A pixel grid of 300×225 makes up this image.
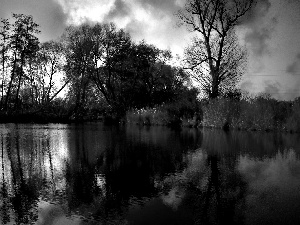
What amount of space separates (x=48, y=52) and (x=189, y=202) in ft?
195

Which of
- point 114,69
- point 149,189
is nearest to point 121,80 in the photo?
point 114,69

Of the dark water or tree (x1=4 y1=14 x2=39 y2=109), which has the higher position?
tree (x1=4 y1=14 x2=39 y2=109)

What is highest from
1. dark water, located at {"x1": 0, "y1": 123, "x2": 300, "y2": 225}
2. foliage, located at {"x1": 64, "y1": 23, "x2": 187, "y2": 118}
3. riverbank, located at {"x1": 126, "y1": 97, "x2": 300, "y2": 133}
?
foliage, located at {"x1": 64, "y1": 23, "x2": 187, "y2": 118}

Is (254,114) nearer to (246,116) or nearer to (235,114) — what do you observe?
(246,116)

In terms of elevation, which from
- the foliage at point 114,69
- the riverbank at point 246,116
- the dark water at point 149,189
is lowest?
the dark water at point 149,189

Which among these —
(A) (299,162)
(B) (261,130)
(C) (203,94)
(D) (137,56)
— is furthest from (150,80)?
(A) (299,162)

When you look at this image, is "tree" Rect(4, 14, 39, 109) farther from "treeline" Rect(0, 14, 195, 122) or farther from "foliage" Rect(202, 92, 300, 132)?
"foliage" Rect(202, 92, 300, 132)

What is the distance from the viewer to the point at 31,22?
5072 centimetres

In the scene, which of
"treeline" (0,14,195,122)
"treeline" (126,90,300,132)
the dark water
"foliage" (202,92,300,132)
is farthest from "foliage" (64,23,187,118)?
the dark water

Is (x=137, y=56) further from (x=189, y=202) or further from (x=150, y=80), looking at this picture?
(x=189, y=202)

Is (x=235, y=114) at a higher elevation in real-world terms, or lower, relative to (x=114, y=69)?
lower

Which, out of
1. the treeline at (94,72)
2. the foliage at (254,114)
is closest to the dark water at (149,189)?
the foliage at (254,114)

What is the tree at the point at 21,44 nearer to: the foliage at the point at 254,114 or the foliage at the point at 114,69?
the foliage at the point at 114,69

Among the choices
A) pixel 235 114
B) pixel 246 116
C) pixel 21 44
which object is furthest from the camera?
pixel 21 44
